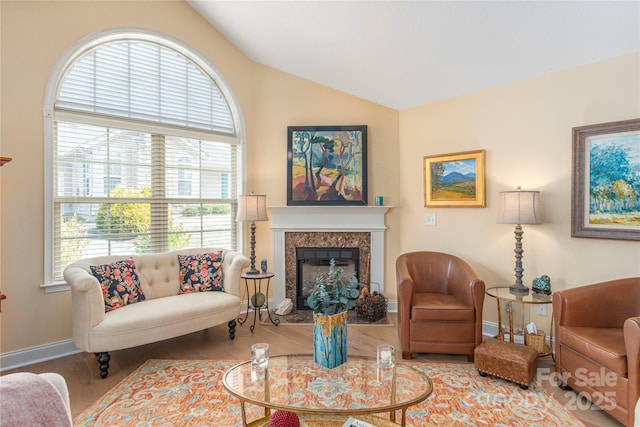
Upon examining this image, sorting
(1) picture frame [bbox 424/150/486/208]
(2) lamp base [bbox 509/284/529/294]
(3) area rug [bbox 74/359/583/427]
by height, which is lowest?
(3) area rug [bbox 74/359/583/427]

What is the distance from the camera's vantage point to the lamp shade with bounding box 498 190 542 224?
9.75 ft

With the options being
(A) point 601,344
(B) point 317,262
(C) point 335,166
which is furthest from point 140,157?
(A) point 601,344

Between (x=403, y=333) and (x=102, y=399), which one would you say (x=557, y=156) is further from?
(x=102, y=399)

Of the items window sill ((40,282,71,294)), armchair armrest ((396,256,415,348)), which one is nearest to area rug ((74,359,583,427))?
armchair armrest ((396,256,415,348))

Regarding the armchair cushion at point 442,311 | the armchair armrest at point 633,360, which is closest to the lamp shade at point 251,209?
the armchair cushion at point 442,311

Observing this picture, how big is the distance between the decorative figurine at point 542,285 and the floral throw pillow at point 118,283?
3472 mm

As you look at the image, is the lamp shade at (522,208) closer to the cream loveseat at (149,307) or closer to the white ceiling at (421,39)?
the white ceiling at (421,39)

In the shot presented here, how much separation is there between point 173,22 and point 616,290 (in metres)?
4.65

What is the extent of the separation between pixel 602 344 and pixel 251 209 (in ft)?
10.1

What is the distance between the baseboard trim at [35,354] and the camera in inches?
110

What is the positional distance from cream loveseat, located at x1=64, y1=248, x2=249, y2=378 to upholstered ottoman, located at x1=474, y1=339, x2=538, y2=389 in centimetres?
215

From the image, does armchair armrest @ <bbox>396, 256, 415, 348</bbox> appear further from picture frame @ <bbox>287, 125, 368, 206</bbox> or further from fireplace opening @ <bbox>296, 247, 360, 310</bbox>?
picture frame @ <bbox>287, 125, 368, 206</bbox>

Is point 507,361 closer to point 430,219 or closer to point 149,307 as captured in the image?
point 430,219

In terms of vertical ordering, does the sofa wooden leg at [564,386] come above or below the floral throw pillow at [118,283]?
below
